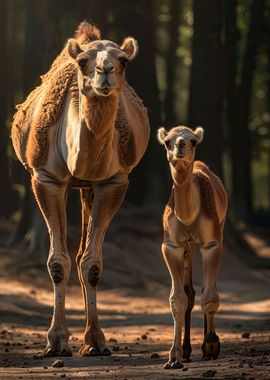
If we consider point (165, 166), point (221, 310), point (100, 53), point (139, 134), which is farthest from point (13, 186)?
point (100, 53)

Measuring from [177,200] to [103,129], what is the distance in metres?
1.22

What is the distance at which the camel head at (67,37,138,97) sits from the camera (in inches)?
469

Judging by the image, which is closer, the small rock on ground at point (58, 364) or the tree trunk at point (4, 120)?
the small rock on ground at point (58, 364)

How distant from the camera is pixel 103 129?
12.5 metres

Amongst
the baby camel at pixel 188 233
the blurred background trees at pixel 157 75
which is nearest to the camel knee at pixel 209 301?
the baby camel at pixel 188 233

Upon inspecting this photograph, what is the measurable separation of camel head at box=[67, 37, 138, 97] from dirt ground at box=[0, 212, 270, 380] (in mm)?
2459

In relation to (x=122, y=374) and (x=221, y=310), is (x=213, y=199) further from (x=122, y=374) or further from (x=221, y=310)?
(x=221, y=310)

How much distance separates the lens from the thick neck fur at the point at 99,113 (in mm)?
12188

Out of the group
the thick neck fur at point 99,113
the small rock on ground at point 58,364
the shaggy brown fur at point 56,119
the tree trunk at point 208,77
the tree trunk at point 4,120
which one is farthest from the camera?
the tree trunk at point 4,120

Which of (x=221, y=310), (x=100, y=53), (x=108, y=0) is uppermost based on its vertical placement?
(x=108, y=0)

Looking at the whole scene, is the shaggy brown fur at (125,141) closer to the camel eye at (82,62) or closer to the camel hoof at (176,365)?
the camel eye at (82,62)

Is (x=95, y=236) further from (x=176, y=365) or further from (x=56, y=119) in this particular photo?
(x=176, y=365)

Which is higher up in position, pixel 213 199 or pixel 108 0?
pixel 108 0

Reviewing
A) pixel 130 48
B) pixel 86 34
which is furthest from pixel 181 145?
pixel 86 34
